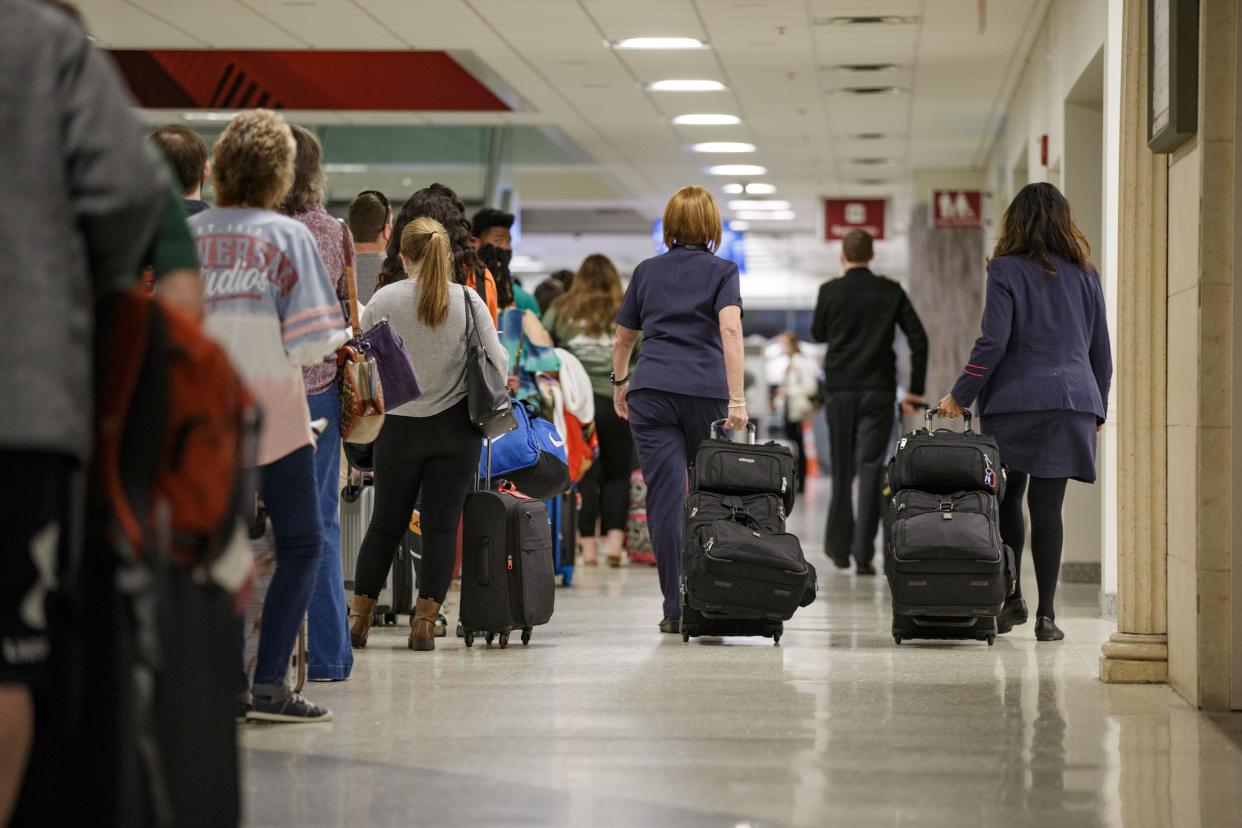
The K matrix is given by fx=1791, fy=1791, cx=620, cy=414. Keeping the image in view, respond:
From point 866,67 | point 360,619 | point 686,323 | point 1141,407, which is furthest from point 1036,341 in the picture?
point 866,67

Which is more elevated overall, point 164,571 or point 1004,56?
point 1004,56

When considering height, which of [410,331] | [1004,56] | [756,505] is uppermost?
[1004,56]

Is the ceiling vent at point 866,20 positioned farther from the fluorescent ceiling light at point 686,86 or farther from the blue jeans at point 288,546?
the blue jeans at point 288,546

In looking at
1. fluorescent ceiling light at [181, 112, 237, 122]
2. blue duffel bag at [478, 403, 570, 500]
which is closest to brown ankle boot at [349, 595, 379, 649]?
blue duffel bag at [478, 403, 570, 500]

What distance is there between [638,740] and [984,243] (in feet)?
54.4

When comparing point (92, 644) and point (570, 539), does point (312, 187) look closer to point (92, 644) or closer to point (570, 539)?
point (92, 644)

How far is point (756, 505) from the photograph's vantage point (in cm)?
621

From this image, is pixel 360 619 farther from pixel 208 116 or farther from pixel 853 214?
pixel 853 214

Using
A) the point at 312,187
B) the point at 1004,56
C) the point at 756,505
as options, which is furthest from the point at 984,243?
the point at 312,187

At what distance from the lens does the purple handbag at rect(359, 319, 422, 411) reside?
5.49 metres

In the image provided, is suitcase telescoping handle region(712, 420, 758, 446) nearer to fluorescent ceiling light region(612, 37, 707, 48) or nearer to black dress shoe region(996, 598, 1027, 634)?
black dress shoe region(996, 598, 1027, 634)

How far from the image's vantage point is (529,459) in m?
6.62

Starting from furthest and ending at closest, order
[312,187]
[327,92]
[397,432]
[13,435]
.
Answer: [327,92], [397,432], [312,187], [13,435]

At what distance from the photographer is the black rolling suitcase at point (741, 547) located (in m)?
6.03
